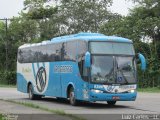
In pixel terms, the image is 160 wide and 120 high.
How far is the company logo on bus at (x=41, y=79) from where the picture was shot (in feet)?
92.4

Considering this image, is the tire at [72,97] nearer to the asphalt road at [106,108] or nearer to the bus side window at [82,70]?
the asphalt road at [106,108]

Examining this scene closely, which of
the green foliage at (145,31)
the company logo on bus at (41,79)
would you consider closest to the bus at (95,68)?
the company logo on bus at (41,79)

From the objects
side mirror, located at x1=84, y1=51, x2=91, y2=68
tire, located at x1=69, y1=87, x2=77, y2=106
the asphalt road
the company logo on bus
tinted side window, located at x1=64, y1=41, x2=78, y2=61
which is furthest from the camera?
the company logo on bus

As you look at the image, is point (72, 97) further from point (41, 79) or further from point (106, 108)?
point (41, 79)

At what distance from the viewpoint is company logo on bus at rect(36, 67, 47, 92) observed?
28.2 meters

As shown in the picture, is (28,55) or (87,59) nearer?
(87,59)

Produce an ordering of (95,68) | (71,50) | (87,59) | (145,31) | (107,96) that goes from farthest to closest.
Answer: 1. (145,31)
2. (71,50)
3. (95,68)
4. (107,96)
5. (87,59)

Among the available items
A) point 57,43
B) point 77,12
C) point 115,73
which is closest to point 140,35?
point 77,12

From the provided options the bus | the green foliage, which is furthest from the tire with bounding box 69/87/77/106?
the green foliage

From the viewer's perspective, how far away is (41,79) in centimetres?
Result: 2867

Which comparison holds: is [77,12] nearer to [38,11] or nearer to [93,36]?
[38,11]

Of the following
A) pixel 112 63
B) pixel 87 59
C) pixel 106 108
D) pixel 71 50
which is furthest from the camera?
pixel 71 50

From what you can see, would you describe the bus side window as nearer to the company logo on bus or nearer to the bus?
the bus

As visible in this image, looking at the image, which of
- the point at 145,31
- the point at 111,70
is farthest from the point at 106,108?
the point at 145,31
